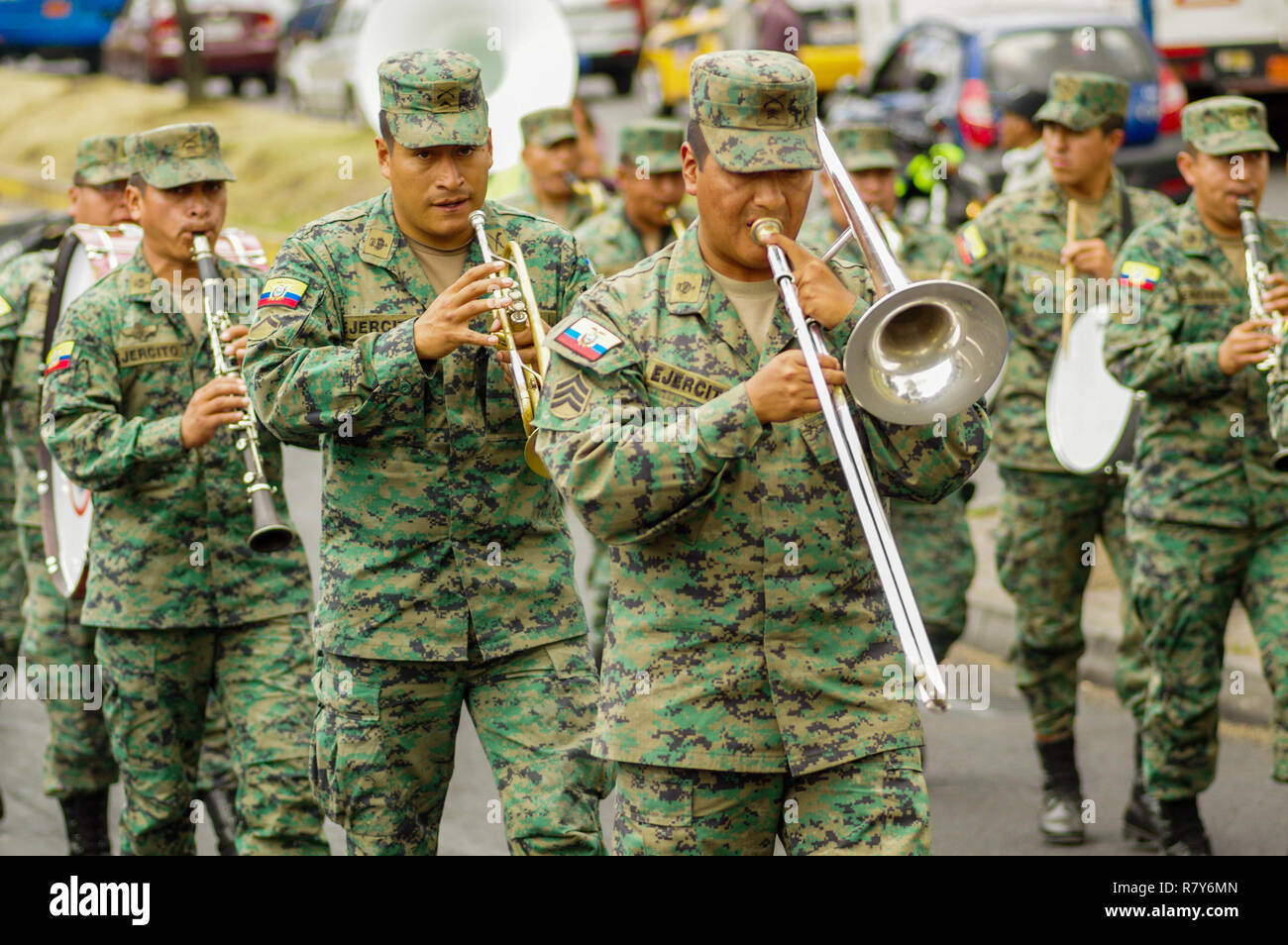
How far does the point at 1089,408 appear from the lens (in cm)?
729

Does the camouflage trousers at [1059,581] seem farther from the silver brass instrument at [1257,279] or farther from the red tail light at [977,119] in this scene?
the red tail light at [977,119]

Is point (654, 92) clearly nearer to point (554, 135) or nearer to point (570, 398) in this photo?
point (554, 135)

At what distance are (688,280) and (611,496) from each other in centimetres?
55

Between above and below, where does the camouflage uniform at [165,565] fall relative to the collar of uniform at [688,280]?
below

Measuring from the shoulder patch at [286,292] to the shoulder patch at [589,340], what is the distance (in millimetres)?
1019

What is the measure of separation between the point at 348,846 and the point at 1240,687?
3994 mm

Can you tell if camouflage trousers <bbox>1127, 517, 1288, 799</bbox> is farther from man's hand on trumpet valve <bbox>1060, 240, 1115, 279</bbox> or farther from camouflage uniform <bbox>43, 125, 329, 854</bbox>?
camouflage uniform <bbox>43, 125, 329, 854</bbox>

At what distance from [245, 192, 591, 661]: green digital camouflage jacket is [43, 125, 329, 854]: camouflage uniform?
102 centimetres

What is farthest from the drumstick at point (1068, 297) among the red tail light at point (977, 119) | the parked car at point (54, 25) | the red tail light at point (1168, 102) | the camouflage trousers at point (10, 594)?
the parked car at point (54, 25)

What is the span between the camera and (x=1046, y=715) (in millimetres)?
7480

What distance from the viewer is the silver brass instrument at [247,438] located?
221 inches
